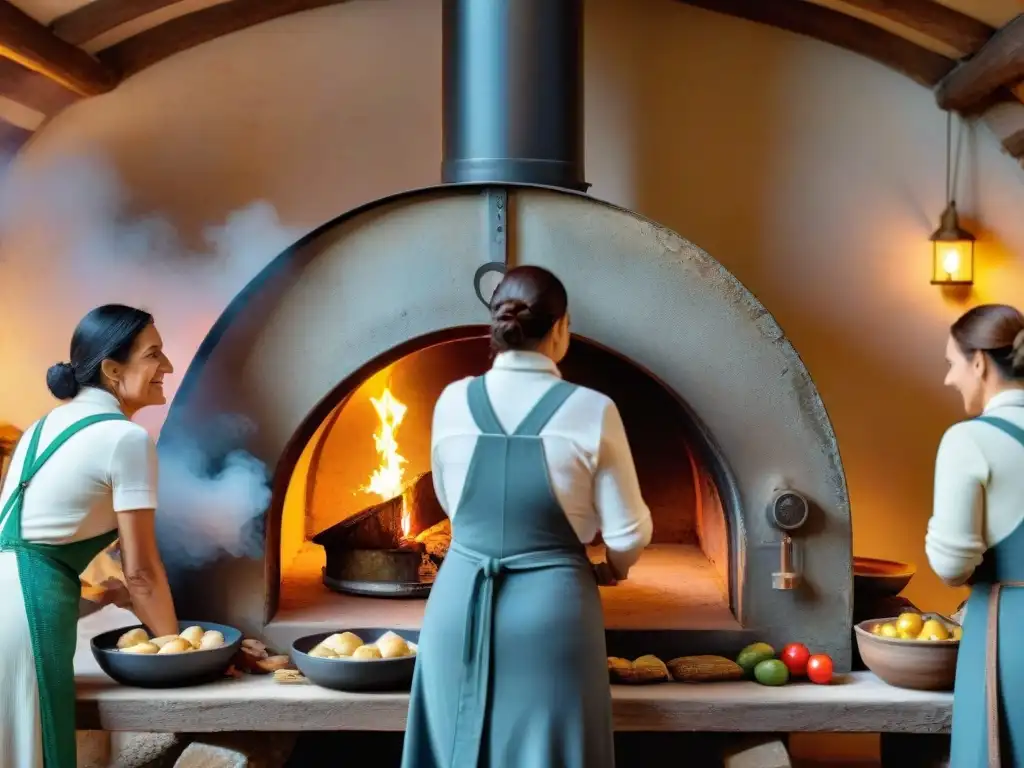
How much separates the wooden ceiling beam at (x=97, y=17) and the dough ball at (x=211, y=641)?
2310mm

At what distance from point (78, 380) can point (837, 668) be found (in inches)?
81.2

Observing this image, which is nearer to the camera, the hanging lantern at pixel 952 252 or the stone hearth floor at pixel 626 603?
the stone hearth floor at pixel 626 603

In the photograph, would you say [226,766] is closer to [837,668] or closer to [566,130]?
[837,668]

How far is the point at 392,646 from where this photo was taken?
2.88 m

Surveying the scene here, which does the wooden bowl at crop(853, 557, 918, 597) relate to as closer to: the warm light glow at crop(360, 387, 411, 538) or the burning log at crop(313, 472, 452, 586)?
the burning log at crop(313, 472, 452, 586)

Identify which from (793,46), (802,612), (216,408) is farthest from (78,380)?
(793,46)

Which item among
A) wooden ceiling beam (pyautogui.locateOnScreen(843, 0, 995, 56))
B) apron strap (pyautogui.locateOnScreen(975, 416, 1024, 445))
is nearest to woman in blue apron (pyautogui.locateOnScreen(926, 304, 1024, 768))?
apron strap (pyautogui.locateOnScreen(975, 416, 1024, 445))

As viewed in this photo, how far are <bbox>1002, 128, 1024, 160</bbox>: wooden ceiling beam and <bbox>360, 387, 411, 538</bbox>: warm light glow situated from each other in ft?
7.97

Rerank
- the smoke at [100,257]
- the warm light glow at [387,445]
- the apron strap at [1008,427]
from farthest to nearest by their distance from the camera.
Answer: the smoke at [100,257]
the warm light glow at [387,445]
the apron strap at [1008,427]

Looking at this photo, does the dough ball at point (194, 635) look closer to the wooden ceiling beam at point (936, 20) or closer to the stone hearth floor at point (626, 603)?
the stone hearth floor at point (626, 603)

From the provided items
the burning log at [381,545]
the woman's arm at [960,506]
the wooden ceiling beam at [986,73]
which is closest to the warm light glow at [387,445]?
the burning log at [381,545]

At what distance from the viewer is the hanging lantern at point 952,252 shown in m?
4.40

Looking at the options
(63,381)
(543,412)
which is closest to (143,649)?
(63,381)

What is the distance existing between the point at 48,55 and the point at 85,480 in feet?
6.27
